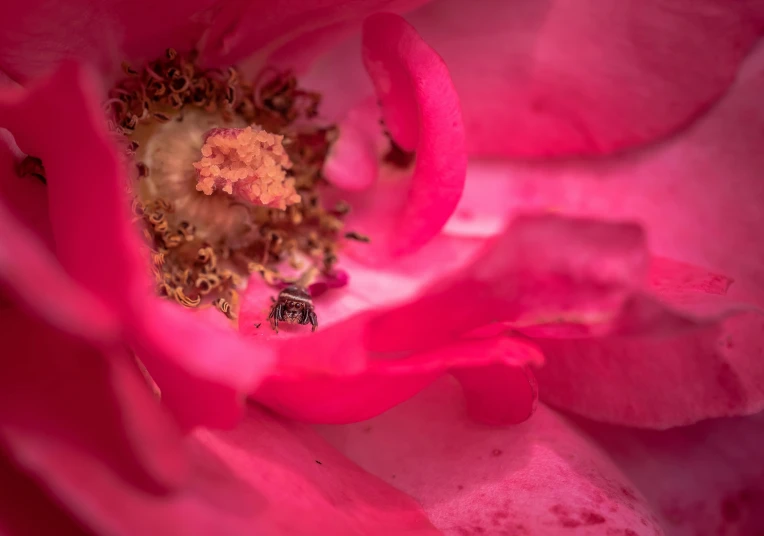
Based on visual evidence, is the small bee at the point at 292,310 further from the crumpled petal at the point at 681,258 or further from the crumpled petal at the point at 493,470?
the crumpled petal at the point at 681,258

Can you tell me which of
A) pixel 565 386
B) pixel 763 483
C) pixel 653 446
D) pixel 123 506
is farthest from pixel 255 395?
pixel 763 483

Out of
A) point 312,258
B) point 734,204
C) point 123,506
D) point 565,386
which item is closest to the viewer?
point 123,506

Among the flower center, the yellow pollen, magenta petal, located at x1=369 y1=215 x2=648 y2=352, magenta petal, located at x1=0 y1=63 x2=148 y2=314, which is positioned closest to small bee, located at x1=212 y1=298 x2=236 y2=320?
the flower center

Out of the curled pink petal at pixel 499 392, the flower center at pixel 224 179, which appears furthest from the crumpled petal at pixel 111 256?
the flower center at pixel 224 179

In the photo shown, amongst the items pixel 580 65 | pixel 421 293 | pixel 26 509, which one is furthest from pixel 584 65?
pixel 26 509

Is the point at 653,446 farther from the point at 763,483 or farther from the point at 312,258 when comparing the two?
A: the point at 312,258
